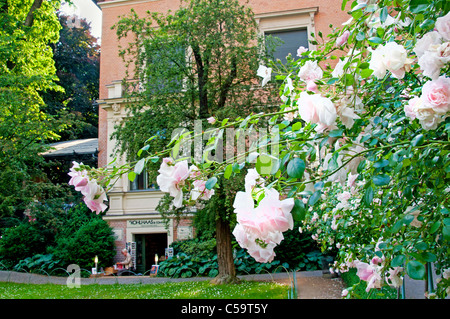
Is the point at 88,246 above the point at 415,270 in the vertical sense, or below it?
below

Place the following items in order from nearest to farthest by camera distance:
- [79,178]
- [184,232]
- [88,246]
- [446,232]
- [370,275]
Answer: [446,232]
[79,178]
[370,275]
[88,246]
[184,232]

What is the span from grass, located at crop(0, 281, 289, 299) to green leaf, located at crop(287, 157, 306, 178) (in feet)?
21.9

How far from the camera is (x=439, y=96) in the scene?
1061mm

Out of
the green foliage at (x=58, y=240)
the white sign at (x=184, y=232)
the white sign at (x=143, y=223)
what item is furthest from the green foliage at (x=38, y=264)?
the white sign at (x=184, y=232)

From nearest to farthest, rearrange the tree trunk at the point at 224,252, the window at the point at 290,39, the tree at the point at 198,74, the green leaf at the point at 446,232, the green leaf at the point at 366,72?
1. the green leaf at the point at 446,232
2. the green leaf at the point at 366,72
3. the tree at the point at 198,74
4. the tree trunk at the point at 224,252
5. the window at the point at 290,39

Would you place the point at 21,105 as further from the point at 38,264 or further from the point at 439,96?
the point at 439,96

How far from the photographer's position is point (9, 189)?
1180 cm

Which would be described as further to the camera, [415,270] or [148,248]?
[148,248]

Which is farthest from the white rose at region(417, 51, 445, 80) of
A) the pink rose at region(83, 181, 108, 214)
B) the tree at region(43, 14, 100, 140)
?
the tree at region(43, 14, 100, 140)

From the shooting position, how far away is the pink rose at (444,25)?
1117 mm

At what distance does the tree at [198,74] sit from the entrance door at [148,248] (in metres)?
5.32

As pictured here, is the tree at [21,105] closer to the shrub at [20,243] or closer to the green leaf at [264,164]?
the shrub at [20,243]

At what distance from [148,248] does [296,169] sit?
14274mm

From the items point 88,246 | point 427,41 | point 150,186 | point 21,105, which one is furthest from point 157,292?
point 427,41
